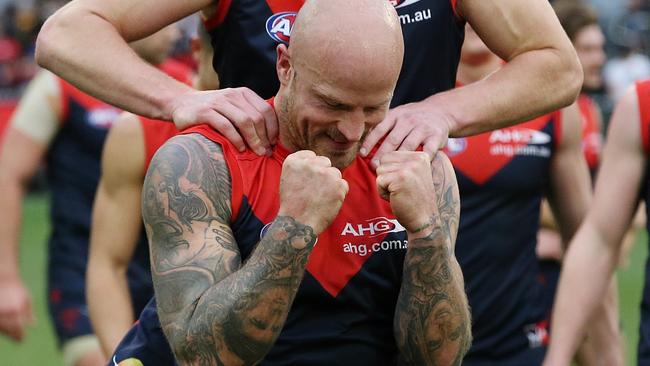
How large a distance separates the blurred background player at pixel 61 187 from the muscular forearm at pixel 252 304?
11.8 feet

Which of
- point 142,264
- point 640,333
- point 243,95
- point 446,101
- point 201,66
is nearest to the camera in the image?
point 243,95

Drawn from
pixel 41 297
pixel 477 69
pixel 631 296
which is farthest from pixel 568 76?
pixel 41 297

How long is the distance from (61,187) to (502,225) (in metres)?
2.83

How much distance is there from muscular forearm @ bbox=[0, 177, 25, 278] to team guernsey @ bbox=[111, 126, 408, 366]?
3.63 m

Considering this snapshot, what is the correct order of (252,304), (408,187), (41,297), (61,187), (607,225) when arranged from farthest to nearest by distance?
1. (41,297)
2. (61,187)
3. (607,225)
4. (408,187)
5. (252,304)

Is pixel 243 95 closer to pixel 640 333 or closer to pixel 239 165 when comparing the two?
pixel 239 165

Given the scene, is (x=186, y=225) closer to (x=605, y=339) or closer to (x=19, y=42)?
(x=605, y=339)

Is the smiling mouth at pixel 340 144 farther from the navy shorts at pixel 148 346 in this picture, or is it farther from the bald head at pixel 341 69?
the navy shorts at pixel 148 346

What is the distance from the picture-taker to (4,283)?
7.39m

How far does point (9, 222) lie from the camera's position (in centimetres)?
754

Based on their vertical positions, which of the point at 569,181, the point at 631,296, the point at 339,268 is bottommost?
the point at 631,296

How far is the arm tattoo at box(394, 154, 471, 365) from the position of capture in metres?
3.83

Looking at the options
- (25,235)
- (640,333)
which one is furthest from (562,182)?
(25,235)

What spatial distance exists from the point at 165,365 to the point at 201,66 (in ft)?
5.97
